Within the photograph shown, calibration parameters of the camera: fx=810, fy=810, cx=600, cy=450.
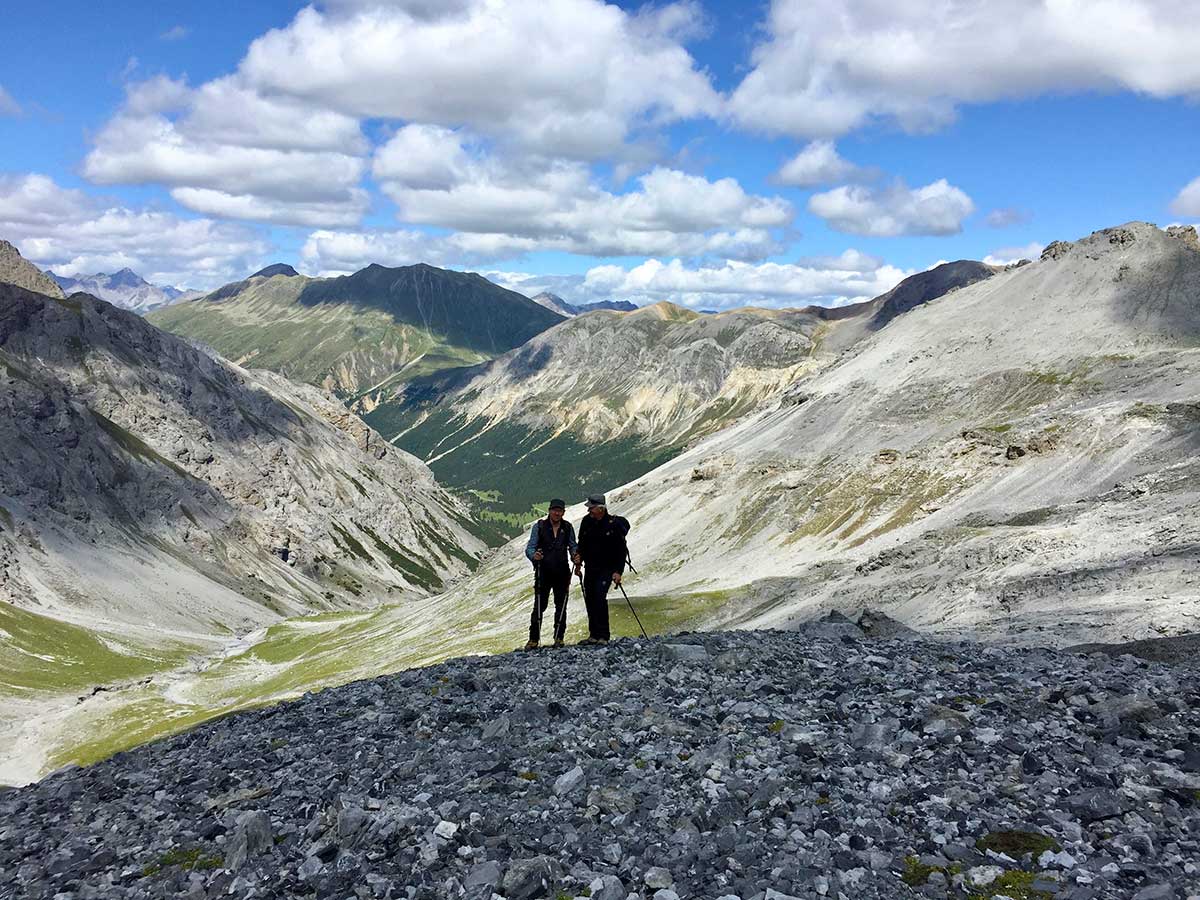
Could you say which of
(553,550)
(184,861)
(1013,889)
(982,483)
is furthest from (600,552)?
(982,483)

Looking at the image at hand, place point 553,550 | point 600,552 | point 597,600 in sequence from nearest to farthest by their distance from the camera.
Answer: point 553,550
point 600,552
point 597,600

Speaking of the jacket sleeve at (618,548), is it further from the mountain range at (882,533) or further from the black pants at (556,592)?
the mountain range at (882,533)

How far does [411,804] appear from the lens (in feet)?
46.5

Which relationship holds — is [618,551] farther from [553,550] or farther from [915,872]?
[915,872]

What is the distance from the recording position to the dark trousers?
2762 centimetres

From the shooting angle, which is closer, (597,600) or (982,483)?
(597,600)

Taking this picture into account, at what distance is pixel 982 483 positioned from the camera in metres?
107

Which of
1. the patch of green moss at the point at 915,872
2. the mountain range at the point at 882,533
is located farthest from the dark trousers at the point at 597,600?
the mountain range at the point at 882,533

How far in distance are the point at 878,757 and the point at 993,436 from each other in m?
117

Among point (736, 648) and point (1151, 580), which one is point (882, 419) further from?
point (736, 648)

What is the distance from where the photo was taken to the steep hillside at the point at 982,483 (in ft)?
177

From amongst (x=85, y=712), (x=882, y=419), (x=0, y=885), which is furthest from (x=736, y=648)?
(x=882, y=419)

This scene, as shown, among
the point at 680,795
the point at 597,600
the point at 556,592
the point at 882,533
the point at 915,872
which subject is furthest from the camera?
the point at 882,533

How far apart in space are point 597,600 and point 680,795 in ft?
45.9
